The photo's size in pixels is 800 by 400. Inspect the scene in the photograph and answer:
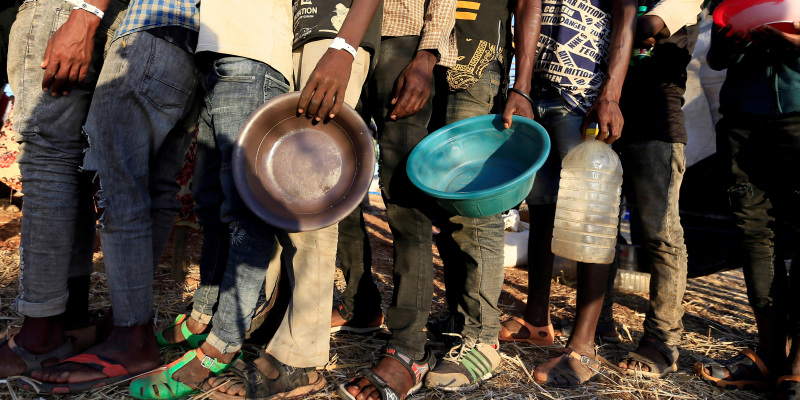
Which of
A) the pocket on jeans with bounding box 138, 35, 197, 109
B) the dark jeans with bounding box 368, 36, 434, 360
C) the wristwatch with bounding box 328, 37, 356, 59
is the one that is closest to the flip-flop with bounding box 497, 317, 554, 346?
the dark jeans with bounding box 368, 36, 434, 360

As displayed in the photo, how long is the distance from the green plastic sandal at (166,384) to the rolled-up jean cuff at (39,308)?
466 millimetres

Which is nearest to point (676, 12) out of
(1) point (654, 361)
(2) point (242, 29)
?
(1) point (654, 361)

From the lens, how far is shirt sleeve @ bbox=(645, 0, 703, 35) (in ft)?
7.46

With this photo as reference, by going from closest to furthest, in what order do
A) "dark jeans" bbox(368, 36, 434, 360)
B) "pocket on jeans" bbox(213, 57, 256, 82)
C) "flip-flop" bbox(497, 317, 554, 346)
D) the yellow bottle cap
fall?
1. "pocket on jeans" bbox(213, 57, 256, 82)
2. "dark jeans" bbox(368, 36, 434, 360)
3. the yellow bottle cap
4. "flip-flop" bbox(497, 317, 554, 346)

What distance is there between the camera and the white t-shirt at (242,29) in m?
1.76

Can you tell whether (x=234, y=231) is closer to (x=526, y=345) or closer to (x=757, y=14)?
(x=526, y=345)

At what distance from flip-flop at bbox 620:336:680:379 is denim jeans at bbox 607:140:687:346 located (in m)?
0.03

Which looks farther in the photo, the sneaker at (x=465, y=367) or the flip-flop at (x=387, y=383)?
the sneaker at (x=465, y=367)

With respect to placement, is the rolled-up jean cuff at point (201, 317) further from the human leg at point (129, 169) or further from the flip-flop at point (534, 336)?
the flip-flop at point (534, 336)

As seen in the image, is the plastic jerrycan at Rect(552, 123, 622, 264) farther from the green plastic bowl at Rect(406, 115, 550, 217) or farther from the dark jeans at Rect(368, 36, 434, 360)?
the dark jeans at Rect(368, 36, 434, 360)

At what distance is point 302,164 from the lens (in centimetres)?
182

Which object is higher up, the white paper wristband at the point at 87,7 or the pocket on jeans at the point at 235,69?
the white paper wristband at the point at 87,7

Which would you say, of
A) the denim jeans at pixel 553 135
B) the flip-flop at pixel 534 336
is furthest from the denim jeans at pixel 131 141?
the flip-flop at pixel 534 336

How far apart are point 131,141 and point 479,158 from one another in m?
1.45
